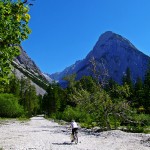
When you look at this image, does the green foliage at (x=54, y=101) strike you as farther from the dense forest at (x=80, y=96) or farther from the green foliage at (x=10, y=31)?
the green foliage at (x=10, y=31)

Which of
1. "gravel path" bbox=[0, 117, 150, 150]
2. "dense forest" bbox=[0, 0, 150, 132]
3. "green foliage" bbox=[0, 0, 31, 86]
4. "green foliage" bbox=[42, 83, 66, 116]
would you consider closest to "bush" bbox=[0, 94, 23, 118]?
"dense forest" bbox=[0, 0, 150, 132]

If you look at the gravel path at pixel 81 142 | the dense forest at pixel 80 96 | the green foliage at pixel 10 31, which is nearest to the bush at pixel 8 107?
the dense forest at pixel 80 96

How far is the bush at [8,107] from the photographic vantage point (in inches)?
3738

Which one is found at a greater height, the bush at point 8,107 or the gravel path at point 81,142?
the bush at point 8,107

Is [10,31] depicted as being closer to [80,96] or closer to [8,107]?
[80,96]

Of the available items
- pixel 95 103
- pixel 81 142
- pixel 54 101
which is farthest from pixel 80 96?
pixel 54 101

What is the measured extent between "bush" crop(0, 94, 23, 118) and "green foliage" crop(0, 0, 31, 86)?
8029 centimetres

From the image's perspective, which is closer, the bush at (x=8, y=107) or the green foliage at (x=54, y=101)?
the bush at (x=8, y=107)

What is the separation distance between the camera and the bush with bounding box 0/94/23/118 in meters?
94.9

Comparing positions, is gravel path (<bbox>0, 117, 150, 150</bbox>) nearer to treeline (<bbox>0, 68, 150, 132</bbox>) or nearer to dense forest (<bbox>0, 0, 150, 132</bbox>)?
dense forest (<bbox>0, 0, 150, 132</bbox>)

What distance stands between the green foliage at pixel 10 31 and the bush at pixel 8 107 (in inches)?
3161

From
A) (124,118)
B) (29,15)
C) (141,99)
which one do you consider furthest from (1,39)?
(141,99)

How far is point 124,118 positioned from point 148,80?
5416 centimetres

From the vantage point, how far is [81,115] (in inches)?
2936
